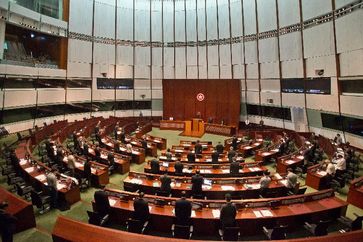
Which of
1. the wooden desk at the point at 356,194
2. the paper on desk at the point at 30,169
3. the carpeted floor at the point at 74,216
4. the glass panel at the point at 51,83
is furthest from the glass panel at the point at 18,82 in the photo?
the wooden desk at the point at 356,194

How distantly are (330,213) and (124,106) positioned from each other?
22.4 m

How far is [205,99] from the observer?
24531 mm

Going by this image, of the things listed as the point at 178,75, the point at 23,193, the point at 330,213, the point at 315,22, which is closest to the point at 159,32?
the point at 178,75

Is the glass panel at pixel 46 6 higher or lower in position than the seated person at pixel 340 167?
higher

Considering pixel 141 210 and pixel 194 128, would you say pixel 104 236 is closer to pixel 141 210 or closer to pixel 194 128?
pixel 141 210

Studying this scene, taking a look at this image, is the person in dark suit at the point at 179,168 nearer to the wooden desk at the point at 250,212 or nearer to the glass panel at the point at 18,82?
the wooden desk at the point at 250,212

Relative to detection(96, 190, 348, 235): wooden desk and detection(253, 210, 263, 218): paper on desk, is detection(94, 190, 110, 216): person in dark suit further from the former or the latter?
detection(253, 210, 263, 218): paper on desk

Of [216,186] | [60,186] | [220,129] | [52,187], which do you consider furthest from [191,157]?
[220,129]

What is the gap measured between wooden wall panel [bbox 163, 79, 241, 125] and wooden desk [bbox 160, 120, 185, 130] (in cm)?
178

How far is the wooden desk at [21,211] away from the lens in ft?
20.1

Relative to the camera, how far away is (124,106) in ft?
86.3

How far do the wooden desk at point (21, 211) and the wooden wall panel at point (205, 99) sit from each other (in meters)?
19.2

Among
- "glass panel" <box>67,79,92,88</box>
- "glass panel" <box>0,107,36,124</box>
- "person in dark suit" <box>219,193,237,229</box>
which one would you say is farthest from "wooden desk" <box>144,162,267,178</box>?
"glass panel" <box>67,79,92,88</box>

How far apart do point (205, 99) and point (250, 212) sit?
1858cm
